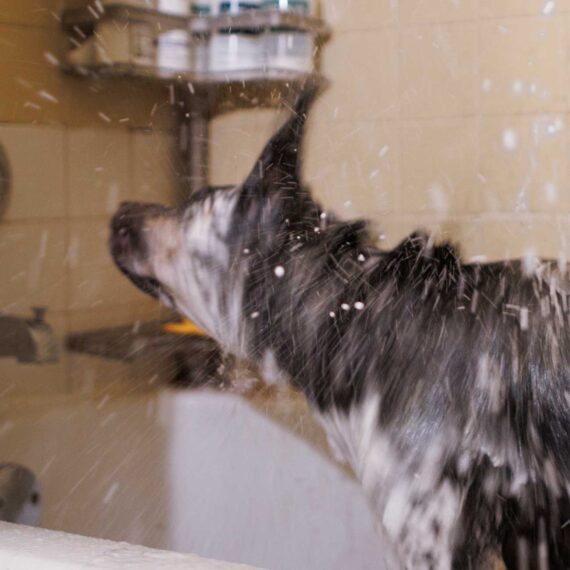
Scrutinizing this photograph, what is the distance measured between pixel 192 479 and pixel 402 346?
40 cm

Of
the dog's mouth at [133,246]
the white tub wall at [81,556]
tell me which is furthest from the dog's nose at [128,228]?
the white tub wall at [81,556]

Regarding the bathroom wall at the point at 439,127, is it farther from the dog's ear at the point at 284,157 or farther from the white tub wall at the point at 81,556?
the white tub wall at the point at 81,556

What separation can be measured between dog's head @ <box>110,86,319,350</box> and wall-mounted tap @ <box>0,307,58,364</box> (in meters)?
0.14

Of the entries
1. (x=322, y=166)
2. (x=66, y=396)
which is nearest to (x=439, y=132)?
(x=322, y=166)

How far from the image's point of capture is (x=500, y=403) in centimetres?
60

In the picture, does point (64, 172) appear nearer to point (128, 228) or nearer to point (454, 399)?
point (128, 228)

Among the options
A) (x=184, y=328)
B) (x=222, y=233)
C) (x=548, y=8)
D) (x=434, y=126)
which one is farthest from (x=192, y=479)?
(x=548, y=8)

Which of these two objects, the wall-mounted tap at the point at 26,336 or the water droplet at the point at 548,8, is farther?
the wall-mounted tap at the point at 26,336

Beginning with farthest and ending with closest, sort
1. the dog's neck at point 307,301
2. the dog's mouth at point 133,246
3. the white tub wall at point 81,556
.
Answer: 1. the dog's mouth at point 133,246
2. the dog's neck at point 307,301
3. the white tub wall at point 81,556

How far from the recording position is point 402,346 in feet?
2.13

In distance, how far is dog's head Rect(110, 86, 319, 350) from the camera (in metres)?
0.71

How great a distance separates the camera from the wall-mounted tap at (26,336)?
0.86 meters

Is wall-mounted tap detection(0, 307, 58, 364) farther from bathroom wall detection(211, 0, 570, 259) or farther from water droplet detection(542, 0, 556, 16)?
water droplet detection(542, 0, 556, 16)

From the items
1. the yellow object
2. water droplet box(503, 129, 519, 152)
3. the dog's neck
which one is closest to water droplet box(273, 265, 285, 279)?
the dog's neck
